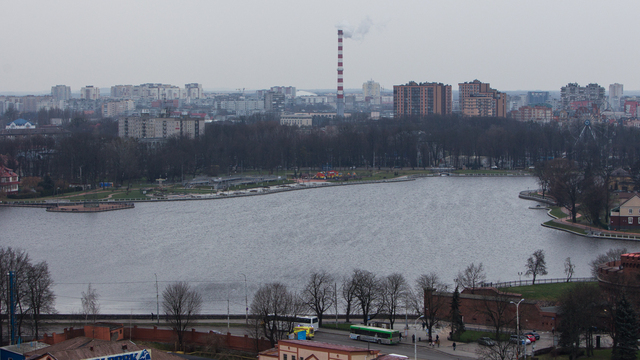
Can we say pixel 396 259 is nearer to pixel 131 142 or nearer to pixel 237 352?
pixel 237 352

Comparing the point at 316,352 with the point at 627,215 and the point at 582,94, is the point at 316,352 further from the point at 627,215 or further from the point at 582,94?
the point at 582,94

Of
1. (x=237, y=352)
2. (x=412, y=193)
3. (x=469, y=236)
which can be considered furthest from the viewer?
(x=412, y=193)

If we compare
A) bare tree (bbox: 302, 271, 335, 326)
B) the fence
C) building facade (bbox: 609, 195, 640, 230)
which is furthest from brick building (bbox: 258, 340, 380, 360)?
building facade (bbox: 609, 195, 640, 230)

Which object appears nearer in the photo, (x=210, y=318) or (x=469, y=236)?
(x=210, y=318)

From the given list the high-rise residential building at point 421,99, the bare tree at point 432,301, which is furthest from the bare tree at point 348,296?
the high-rise residential building at point 421,99

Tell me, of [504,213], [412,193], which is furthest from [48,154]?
[504,213]

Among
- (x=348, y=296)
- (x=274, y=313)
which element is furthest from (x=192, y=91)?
(x=274, y=313)

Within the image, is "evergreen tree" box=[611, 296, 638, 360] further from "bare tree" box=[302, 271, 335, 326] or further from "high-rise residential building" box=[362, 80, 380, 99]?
"high-rise residential building" box=[362, 80, 380, 99]
